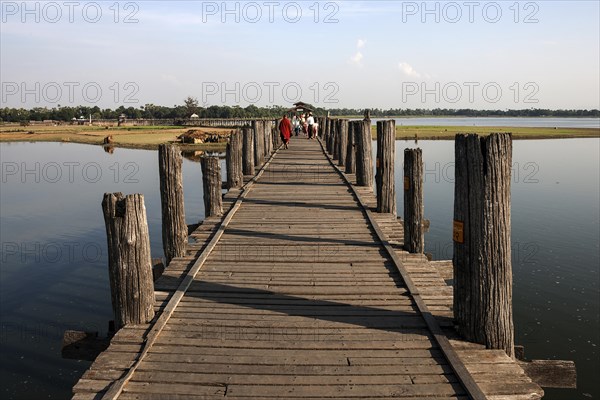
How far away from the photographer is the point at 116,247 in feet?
16.0

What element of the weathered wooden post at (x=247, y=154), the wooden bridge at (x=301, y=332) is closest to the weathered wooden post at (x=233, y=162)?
the weathered wooden post at (x=247, y=154)

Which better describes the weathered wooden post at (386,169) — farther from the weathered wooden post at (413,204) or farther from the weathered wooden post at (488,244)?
the weathered wooden post at (488,244)

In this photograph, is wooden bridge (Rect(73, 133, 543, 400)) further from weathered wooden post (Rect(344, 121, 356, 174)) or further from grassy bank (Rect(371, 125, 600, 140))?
grassy bank (Rect(371, 125, 600, 140))

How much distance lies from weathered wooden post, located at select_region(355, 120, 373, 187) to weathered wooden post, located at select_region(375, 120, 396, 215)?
2009 millimetres

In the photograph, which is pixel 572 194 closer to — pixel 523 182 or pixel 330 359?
pixel 523 182

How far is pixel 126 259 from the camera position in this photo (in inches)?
193

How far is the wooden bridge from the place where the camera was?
3770 mm

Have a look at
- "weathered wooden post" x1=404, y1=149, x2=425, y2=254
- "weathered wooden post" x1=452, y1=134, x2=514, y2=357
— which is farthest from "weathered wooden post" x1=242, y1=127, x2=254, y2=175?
"weathered wooden post" x1=452, y1=134, x2=514, y2=357

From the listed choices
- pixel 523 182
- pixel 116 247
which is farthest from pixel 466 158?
pixel 523 182

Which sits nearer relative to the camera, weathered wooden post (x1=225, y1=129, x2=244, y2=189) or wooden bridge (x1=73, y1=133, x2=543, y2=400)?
wooden bridge (x1=73, y1=133, x2=543, y2=400)

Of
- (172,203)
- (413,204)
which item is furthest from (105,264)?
(413,204)

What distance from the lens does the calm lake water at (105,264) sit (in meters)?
8.95

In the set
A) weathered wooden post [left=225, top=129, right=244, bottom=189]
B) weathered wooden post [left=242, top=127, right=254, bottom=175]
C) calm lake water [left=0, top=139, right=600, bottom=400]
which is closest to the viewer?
calm lake water [left=0, top=139, right=600, bottom=400]

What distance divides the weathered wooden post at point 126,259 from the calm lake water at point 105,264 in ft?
14.2
